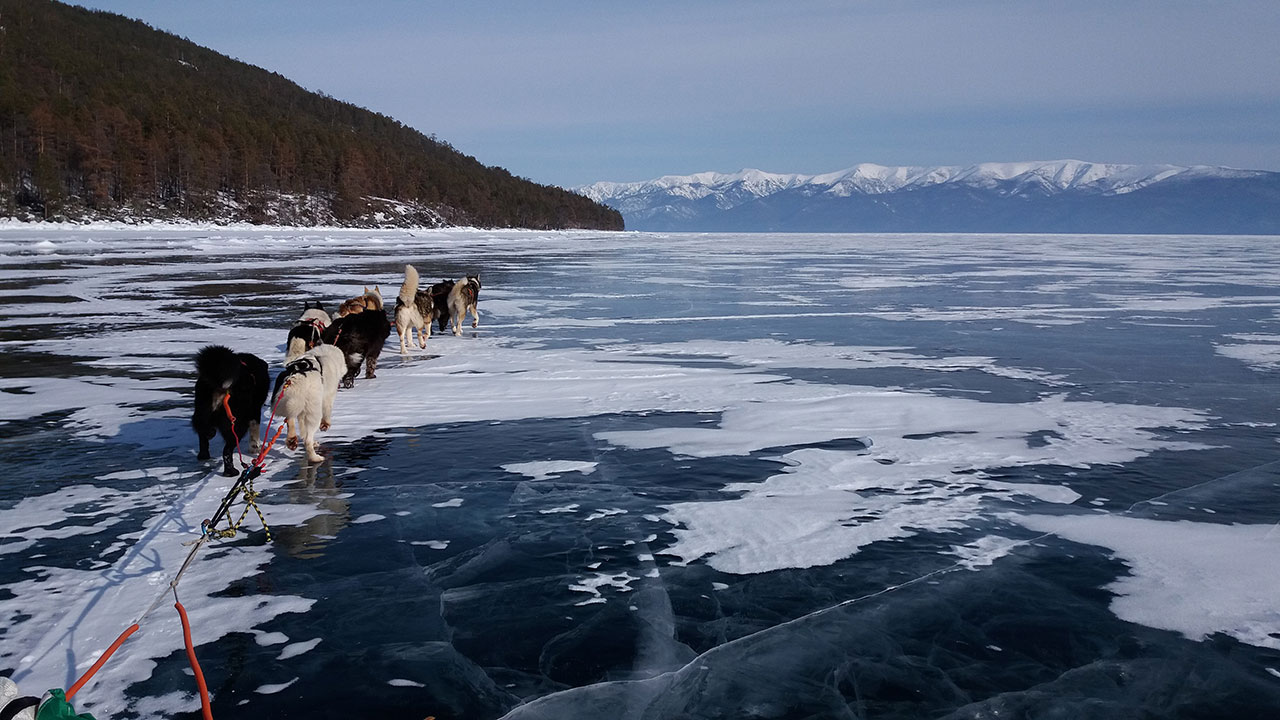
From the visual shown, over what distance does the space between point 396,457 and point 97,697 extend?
350cm

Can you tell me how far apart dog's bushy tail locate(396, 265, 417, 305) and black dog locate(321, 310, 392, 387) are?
1.65 m

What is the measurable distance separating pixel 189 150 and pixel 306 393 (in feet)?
297

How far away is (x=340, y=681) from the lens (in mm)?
3332

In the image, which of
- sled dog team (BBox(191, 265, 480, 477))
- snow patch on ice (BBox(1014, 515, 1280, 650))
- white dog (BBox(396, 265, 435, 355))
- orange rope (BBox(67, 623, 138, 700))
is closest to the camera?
orange rope (BBox(67, 623, 138, 700))

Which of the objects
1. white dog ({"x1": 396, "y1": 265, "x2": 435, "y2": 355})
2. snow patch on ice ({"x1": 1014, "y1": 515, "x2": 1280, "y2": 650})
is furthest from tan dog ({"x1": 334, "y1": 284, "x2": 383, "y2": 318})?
snow patch on ice ({"x1": 1014, "y1": 515, "x2": 1280, "y2": 650})

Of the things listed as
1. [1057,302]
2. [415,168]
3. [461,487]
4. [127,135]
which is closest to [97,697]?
[461,487]

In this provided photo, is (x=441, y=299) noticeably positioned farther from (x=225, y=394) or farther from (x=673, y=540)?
(x=673, y=540)

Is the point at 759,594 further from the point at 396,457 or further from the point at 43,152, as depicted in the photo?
the point at 43,152

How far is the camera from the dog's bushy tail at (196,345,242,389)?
5.81m

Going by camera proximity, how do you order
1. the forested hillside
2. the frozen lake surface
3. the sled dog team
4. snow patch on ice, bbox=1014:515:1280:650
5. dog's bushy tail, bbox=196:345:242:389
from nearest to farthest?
1. the frozen lake surface
2. snow patch on ice, bbox=1014:515:1280:650
3. dog's bushy tail, bbox=196:345:242:389
4. the sled dog team
5. the forested hillside

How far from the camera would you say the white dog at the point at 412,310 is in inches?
451

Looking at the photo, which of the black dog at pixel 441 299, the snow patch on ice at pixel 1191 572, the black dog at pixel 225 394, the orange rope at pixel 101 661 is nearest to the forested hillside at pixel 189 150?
the black dog at pixel 441 299

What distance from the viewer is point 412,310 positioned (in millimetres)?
11977

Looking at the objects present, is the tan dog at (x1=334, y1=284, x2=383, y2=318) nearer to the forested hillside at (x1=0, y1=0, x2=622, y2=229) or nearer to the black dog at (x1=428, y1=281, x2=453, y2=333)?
the black dog at (x1=428, y1=281, x2=453, y2=333)
